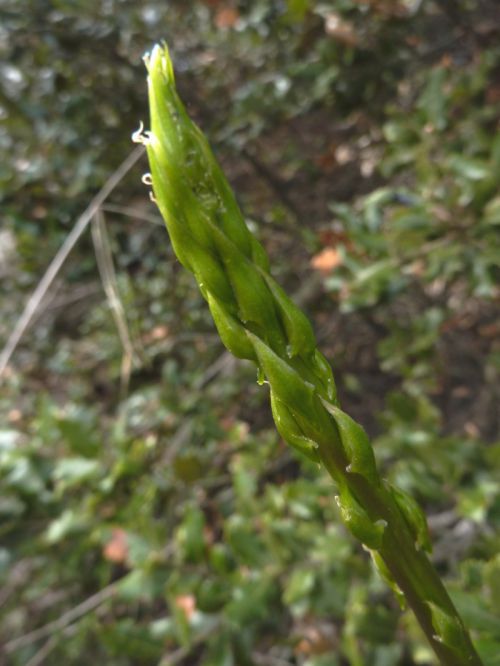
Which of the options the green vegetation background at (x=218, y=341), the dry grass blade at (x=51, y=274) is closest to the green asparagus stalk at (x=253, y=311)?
the green vegetation background at (x=218, y=341)

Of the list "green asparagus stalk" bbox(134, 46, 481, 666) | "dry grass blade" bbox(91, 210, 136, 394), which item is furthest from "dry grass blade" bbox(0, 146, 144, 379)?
"green asparagus stalk" bbox(134, 46, 481, 666)

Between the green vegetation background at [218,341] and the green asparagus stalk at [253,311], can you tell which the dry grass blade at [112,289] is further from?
the green asparagus stalk at [253,311]

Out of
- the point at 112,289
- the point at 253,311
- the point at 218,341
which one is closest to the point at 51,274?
the point at 112,289

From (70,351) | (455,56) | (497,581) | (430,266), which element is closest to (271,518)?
(430,266)

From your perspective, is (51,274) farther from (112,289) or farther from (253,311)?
(253,311)

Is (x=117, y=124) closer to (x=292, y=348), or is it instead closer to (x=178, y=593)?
(x=178, y=593)
